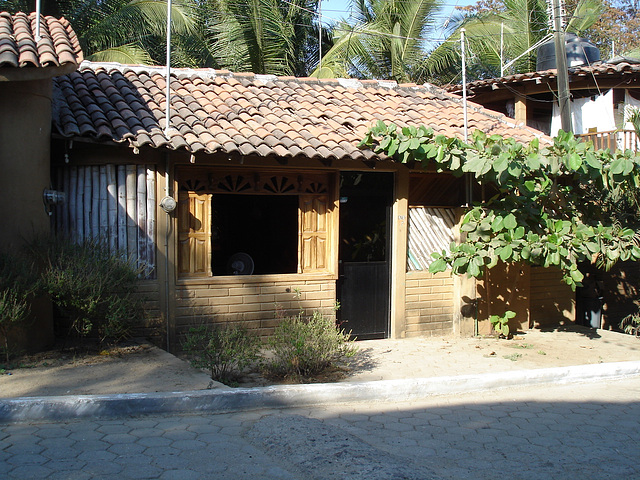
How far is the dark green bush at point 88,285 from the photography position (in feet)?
20.2

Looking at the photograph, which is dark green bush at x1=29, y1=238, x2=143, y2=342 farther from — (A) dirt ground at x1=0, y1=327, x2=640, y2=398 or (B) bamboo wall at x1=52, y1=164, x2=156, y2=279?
(B) bamboo wall at x1=52, y1=164, x2=156, y2=279

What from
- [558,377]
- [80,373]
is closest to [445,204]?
[558,377]

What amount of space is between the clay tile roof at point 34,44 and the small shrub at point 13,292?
6.69 feet

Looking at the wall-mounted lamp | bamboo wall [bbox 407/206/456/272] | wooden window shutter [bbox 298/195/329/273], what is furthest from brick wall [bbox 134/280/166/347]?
bamboo wall [bbox 407/206/456/272]

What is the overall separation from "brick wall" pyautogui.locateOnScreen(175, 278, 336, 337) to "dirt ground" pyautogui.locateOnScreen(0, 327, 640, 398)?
0.90m

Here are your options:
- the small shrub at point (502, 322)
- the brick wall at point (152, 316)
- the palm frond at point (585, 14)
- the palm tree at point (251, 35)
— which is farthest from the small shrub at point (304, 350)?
the palm frond at point (585, 14)

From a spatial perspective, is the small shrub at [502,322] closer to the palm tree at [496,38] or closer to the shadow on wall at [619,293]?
the shadow on wall at [619,293]

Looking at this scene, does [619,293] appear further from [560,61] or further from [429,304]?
[429,304]

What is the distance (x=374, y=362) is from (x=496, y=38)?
14.6 m

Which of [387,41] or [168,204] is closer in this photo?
[168,204]

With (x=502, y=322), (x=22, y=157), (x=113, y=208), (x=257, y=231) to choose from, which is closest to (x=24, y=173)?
(x=22, y=157)

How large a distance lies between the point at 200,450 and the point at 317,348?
2107 millimetres

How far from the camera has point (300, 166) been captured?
8484 mm

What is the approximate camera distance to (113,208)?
7.61 metres
